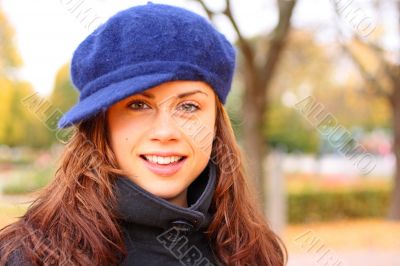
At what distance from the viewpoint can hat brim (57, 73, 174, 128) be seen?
1595mm

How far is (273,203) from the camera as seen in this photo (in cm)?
949

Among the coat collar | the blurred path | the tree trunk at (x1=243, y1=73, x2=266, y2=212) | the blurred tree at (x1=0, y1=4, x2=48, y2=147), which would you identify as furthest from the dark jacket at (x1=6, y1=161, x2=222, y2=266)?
the tree trunk at (x1=243, y1=73, x2=266, y2=212)

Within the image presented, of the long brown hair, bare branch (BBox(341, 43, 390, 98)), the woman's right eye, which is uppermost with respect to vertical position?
bare branch (BBox(341, 43, 390, 98))

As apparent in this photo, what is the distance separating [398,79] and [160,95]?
1100 centimetres

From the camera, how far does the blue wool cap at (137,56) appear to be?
163 centimetres

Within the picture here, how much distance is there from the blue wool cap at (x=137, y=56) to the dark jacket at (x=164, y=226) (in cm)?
26

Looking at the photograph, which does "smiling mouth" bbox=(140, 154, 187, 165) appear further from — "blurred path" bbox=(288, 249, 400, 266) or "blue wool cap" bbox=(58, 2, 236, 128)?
"blurred path" bbox=(288, 249, 400, 266)

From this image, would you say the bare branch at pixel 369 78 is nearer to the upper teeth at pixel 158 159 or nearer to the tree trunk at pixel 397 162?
the tree trunk at pixel 397 162

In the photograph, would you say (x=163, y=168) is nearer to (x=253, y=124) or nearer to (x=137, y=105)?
(x=137, y=105)

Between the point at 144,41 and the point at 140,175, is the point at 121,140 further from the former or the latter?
the point at 144,41

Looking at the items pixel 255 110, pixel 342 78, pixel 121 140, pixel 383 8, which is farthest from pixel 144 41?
pixel 342 78

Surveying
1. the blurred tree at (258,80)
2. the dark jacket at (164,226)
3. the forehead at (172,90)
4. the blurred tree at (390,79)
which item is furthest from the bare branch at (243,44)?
the forehead at (172,90)

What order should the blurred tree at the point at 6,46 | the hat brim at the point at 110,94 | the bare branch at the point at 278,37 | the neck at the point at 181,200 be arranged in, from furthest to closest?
the blurred tree at the point at 6,46, the bare branch at the point at 278,37, the neck at the point at 181,200, the hat brim at the point at 110,94

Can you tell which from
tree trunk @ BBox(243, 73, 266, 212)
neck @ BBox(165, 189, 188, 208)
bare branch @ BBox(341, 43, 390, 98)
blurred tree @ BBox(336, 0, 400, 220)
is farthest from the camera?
bare branch @ BBox(341, 43, 390, 98)
